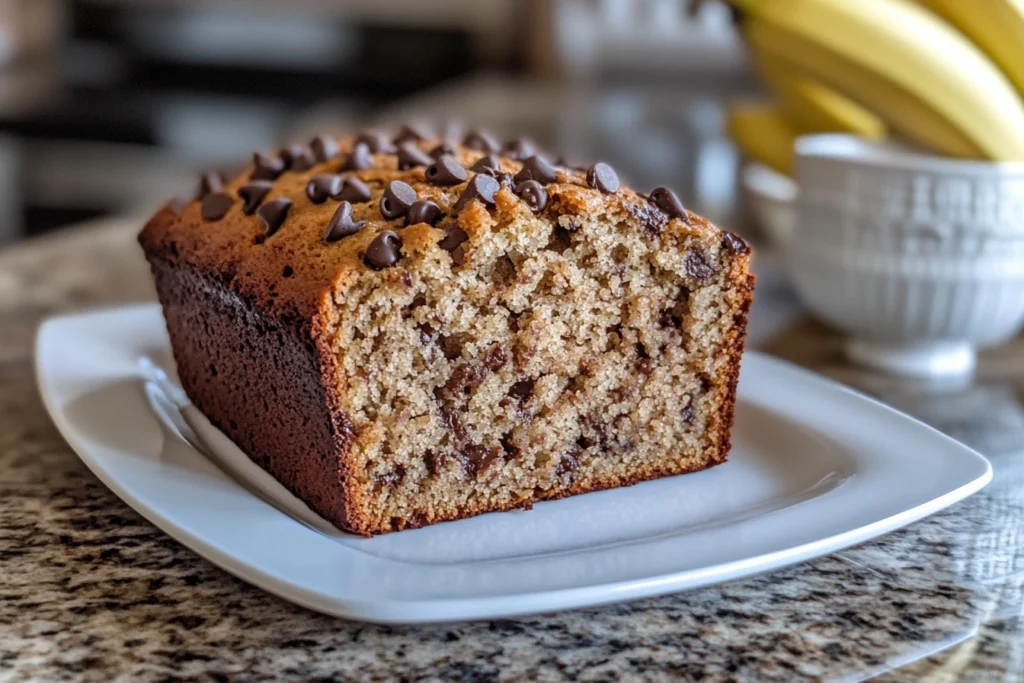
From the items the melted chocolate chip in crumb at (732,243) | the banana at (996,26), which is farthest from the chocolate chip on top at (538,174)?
the banana at (996,26)

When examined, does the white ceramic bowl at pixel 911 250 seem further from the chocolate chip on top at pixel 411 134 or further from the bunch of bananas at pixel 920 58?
the chocolate chip on top at pixel 411 134

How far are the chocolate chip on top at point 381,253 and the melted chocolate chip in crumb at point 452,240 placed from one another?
5 cm

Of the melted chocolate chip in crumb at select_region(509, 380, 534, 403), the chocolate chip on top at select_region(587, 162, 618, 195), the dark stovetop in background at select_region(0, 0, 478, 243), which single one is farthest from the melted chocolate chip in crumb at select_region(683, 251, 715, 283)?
the dark stovetop in background at select_region(0, 0, 478, 243)

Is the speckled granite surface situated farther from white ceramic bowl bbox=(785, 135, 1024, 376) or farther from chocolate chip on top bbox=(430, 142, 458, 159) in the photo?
chocolate chip on top bbox=(430, 142, 458, 159)

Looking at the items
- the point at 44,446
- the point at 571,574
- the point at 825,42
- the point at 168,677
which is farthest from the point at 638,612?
the point at 825,42

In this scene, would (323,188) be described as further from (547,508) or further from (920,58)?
(920,58)

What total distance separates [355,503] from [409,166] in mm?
474

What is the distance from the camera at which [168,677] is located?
0.82m

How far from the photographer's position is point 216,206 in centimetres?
137

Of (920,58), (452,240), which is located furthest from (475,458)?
(920,58)

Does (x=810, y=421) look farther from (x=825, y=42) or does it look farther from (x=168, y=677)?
(x=168, y=677)

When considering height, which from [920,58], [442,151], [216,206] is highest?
[920,58]

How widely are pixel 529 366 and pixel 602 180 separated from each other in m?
0.23

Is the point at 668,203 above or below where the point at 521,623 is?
above
